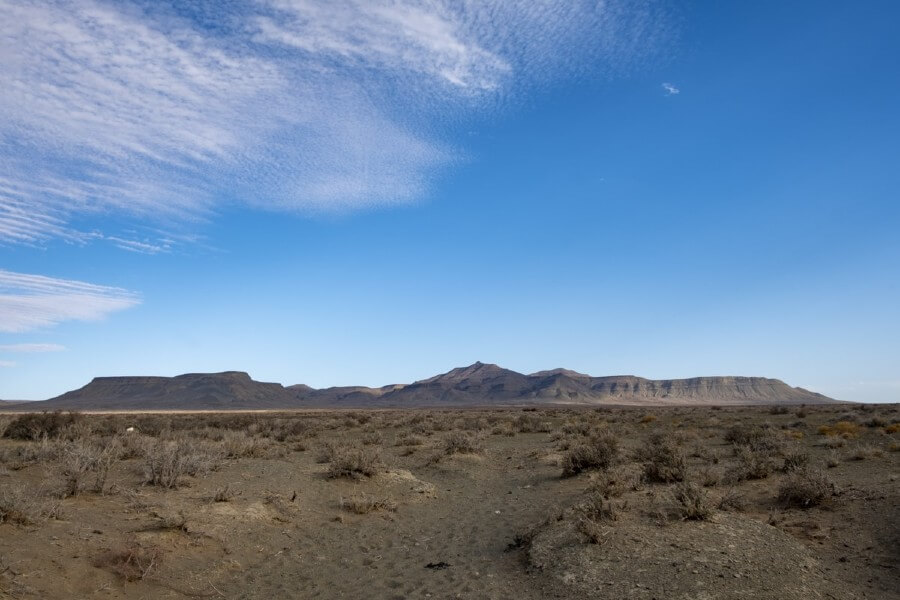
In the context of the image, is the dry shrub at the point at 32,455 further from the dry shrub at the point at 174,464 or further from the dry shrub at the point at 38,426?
the dry shrub at the point at 38,426

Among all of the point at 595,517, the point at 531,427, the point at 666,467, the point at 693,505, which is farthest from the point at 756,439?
the point at 531,427

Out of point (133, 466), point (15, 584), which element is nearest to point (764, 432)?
point (133, 466)

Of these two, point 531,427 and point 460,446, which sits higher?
point 531,427

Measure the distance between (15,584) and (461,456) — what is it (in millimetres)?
14471

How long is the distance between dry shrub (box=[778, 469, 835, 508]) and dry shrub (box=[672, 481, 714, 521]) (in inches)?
93.8

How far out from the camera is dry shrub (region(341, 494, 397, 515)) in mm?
13289

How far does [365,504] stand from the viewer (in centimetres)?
1339

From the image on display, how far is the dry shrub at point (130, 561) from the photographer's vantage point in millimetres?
8312

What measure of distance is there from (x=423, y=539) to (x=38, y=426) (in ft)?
65.5

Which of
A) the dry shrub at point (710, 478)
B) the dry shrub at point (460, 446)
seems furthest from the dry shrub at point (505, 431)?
the dry shrub at point (710, 478)

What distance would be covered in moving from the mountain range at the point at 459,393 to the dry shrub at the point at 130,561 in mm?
130349

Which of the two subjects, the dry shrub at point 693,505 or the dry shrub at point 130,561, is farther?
the dry shrub at point 693,505

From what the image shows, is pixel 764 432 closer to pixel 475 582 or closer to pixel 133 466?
pixel 475 582

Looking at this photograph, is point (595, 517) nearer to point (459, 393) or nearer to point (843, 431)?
point (843, 431)
